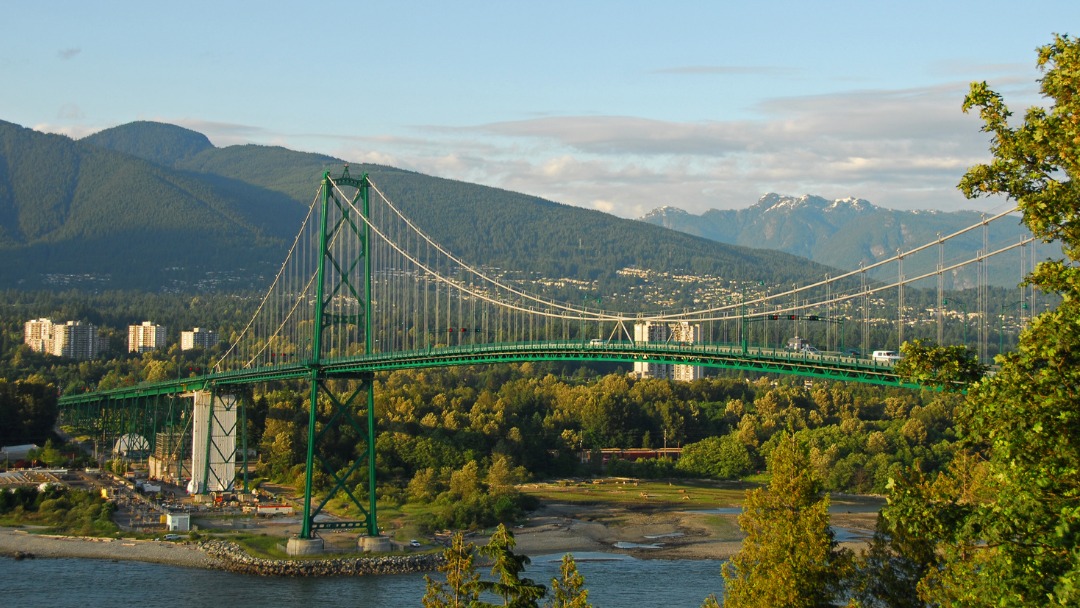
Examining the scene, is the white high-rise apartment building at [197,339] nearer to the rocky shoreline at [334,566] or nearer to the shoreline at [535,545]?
the shoreline at [535,545]

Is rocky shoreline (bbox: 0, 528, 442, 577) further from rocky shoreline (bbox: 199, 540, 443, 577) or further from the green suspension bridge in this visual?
the green suspension bridge

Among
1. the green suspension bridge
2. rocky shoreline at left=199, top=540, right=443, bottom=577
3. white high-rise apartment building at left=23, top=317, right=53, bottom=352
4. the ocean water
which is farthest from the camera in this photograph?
white high-rise apartment building at left=23, top=317, right=53, bottom=352

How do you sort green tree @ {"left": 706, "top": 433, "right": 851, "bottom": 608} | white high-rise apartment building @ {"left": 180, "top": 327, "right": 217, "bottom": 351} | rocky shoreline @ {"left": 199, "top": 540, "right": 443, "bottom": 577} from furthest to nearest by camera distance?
white high-rise apartment building @ {"left": 180, "top": 327, "right": 217, "bottom": 351} < rocky shoreline @ {"left": 199, "top": 540, "right": 443, "bottom": 577} < green tree @ {"left": 706, "top": 433, "right": 851, "bottom": 608}

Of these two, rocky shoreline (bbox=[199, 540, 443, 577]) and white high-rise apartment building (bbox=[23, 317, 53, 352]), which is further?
white high-rise apartment building (bbox=[23, 317, 53, 352])

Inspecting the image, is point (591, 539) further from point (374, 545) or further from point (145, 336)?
point (145, 336)

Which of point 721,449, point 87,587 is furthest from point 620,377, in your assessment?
point 87,587

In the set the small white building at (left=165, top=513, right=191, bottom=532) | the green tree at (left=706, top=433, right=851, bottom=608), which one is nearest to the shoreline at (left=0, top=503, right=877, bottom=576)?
the small white building at (left=165, top=513, right=191, bottom=532)

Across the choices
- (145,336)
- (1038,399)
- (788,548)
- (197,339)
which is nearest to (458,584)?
(788,548)
